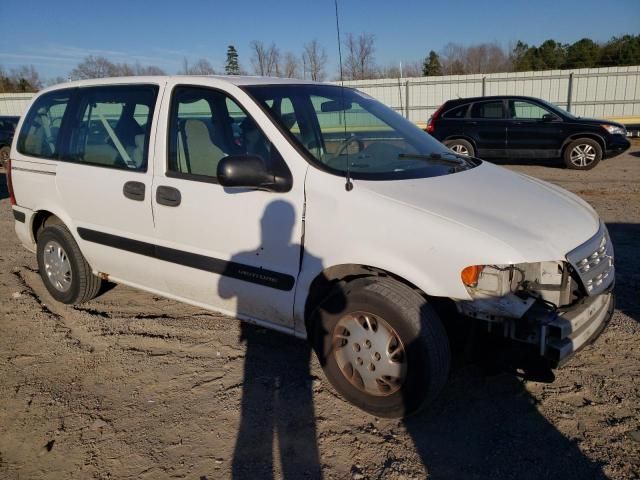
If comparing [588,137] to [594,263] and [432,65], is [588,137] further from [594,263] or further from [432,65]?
[432,65]

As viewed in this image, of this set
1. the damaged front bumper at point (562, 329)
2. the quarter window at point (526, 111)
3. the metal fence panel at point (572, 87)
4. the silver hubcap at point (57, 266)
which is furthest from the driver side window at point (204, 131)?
the metal fence panel at point (572, 87)

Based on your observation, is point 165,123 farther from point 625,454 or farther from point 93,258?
point 625,454

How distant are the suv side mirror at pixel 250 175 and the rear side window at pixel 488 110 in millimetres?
10497

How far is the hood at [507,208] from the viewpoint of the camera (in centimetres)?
254

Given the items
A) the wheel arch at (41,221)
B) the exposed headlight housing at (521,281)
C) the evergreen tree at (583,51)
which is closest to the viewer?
the exposed headlight housing at (521,281)

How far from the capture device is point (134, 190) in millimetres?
3600

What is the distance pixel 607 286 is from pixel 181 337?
2.90 m

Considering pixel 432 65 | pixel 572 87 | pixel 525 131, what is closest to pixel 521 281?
pixel 525 131

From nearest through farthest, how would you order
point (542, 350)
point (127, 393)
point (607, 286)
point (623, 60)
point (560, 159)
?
point (542, 350) < point (607, 286) < point (127, 393) < point (560, 159) < point (623, 60)

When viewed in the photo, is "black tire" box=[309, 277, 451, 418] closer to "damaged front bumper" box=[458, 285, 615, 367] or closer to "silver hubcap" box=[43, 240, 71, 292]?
"damaged front bumper" box=[458, 285, 615, 367]

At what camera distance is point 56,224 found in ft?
14.4

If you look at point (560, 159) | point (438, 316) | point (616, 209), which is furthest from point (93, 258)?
point (560, 159)

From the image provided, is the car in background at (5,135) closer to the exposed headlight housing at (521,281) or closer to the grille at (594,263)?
the exposed headlight housing at (521,281)

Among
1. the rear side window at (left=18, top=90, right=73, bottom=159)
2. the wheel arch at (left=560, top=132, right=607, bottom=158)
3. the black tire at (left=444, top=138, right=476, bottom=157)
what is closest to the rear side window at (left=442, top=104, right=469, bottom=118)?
the black tire at (left=444, top=138, right=476, bottom=157)
